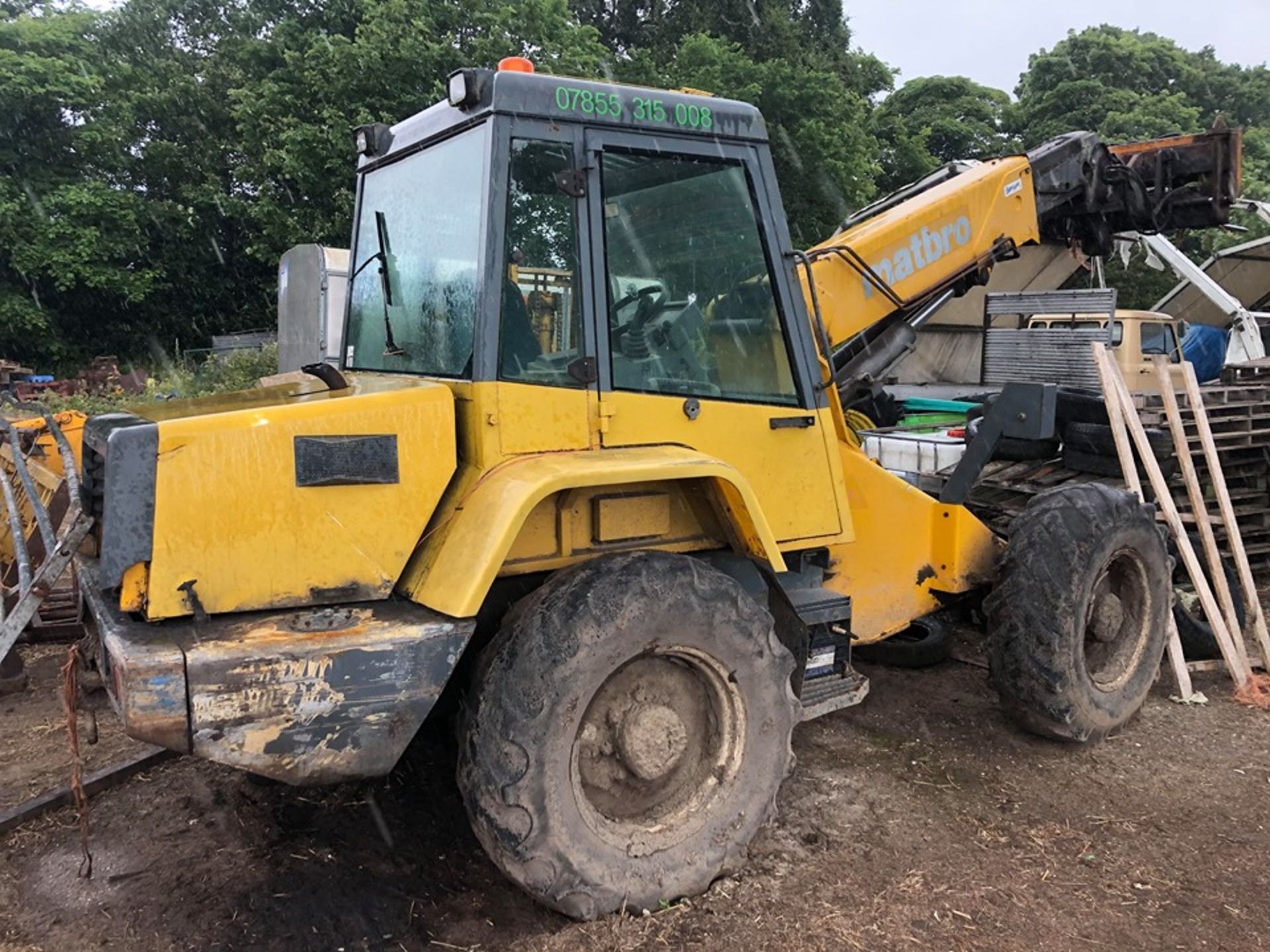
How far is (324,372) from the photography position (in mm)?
3432

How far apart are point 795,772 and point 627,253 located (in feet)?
7.70

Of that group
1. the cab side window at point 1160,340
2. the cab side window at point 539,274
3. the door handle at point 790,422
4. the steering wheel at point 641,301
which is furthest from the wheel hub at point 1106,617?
the cab side window at point 1160,340

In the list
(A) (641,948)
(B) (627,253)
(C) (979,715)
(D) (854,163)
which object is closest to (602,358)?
(B) (627,253)

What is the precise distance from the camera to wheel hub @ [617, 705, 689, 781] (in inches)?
125

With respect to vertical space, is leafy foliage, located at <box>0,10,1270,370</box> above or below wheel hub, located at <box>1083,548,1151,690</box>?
above

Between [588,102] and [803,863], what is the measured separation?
2766 mm

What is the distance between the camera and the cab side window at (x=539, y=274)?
10.1ft

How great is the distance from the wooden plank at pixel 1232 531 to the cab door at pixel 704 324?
315cm

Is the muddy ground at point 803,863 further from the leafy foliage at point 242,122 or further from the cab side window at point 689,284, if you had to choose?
the leafy foliage at point 242,122

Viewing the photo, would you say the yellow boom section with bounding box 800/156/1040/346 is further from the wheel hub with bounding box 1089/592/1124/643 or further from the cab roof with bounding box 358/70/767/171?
the wheel hub with bounding box 1089/592/1124/643

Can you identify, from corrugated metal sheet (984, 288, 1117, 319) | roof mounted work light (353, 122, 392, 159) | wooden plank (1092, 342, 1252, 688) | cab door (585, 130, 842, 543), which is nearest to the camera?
cab door (585, 130, 842, 543)

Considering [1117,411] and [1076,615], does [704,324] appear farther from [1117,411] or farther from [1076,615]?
[1117,411]

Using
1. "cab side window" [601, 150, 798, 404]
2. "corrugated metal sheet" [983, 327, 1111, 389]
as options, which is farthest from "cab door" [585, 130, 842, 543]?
"corrugated metal sheet" [983, 327, 1111, 389]

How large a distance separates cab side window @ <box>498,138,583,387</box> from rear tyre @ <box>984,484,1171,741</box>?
2395mm
